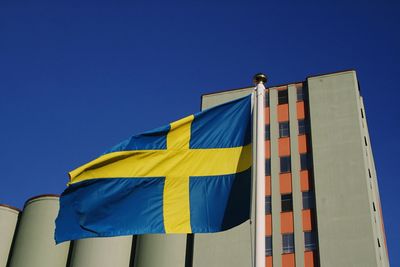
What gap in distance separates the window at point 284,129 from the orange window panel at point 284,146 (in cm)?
48

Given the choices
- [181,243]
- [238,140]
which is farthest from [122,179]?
[181,243]

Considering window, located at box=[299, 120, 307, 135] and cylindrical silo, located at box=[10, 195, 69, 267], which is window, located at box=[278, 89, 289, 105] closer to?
window, located at box=[299, 120, 307, 135]

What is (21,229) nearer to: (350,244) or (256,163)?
(350,244)

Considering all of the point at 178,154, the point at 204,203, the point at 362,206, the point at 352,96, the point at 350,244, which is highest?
the point at 352,96

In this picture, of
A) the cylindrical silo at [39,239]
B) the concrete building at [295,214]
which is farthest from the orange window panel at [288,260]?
the cylindrical silo at [39,239]

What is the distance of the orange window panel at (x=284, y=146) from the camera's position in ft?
153

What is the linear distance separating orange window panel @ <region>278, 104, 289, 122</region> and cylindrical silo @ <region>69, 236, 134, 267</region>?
16958 millimetres

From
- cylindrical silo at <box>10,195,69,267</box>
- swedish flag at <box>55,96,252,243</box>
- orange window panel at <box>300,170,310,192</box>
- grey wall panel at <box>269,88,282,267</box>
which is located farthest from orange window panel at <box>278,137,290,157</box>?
swedish flag at <box>55,96,252,243</box>

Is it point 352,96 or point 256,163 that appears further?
point 352,96

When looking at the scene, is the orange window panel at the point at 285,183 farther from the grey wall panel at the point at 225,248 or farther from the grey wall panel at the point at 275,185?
the grey wall panel at the point at 225,248

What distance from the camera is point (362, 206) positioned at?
4116 centimetres

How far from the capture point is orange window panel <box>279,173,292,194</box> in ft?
146

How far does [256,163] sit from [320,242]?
3134 centimetres

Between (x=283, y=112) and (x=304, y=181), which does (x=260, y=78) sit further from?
(x=283, y=112)
